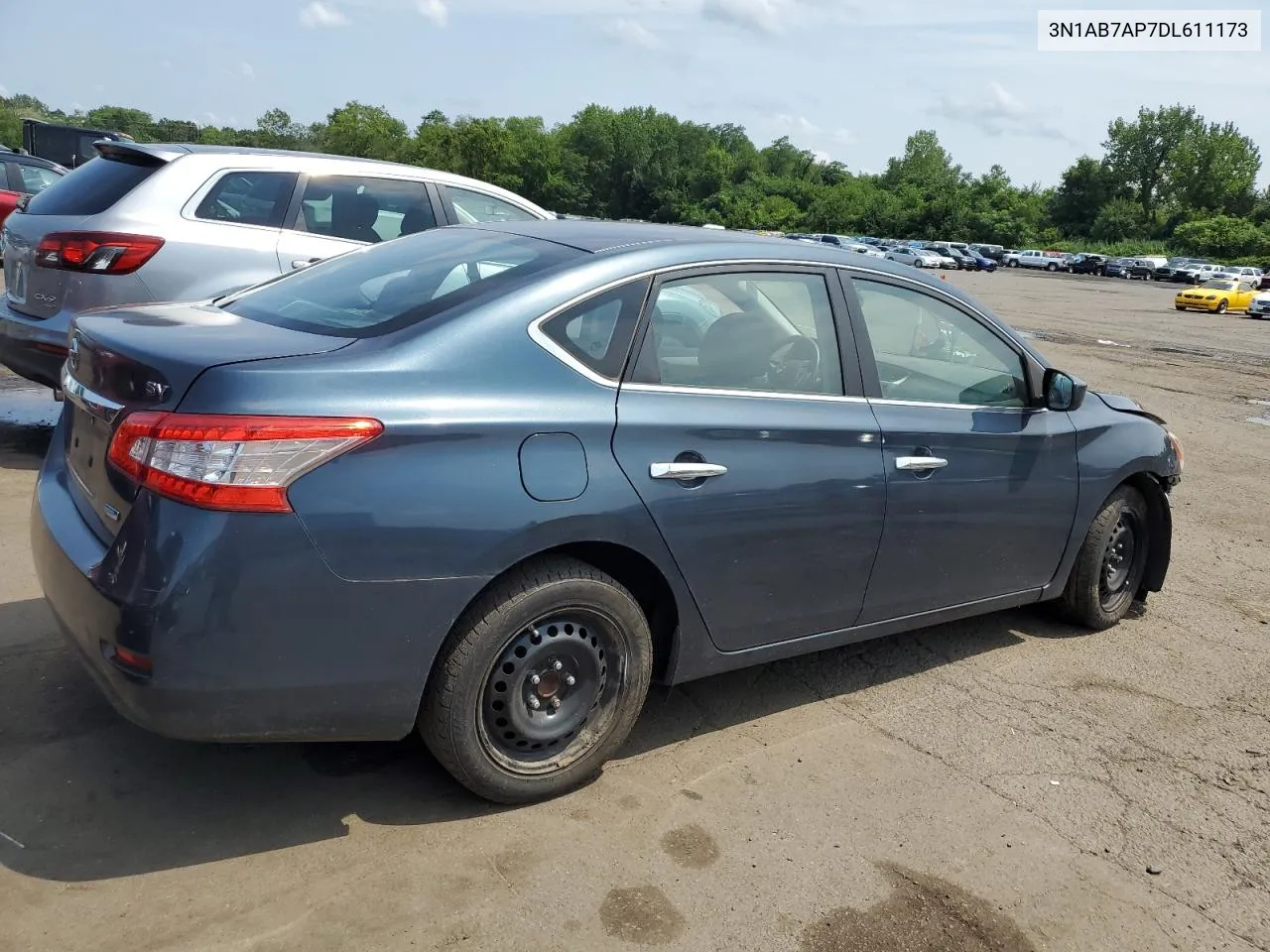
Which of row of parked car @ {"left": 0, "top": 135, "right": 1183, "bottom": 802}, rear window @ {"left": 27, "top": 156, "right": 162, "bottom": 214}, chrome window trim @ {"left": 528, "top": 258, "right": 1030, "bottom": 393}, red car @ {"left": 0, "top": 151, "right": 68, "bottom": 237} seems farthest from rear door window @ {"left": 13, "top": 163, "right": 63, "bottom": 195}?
chrome window trim @ {"left": 528, "top": 258, "right": 1030, "bottom": 393}

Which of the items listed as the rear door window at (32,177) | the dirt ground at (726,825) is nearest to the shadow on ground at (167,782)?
the dirt ground at (726,825)

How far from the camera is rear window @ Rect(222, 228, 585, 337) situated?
317cm

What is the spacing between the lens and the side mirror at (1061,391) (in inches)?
177

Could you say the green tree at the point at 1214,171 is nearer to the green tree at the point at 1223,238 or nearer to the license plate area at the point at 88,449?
the green tree at the point at 1223,238

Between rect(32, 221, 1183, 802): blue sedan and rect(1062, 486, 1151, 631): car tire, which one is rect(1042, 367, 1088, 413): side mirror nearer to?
rect(32, 221, 1183, 802): blue sedan

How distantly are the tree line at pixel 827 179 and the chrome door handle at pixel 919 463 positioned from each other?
89.0 m

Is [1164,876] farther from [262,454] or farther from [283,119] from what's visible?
[283,119]

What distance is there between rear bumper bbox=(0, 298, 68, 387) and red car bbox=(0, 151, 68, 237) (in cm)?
991

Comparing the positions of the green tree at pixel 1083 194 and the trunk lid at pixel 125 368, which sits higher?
the green tree at pixel 1083 194

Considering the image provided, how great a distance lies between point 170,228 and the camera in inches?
240

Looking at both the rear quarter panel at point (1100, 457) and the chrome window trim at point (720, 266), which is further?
the rear quarter panel at point (1100, 457)

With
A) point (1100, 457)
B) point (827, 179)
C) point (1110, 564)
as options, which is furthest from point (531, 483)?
point (827, 179)

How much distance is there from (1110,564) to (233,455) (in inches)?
160

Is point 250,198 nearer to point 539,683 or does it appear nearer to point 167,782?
point 167,782
